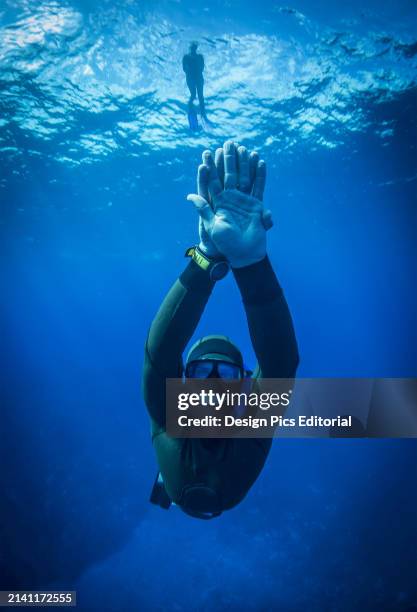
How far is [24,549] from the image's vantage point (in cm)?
1273

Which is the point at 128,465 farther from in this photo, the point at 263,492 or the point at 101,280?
the point at 101,280

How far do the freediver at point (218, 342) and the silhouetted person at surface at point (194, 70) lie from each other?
29.4ft

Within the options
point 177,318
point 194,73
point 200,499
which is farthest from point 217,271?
point 194,73

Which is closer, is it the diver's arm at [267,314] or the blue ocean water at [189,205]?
the diver's arm at [267,314]

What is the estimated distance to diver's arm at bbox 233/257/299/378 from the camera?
85.9 inches

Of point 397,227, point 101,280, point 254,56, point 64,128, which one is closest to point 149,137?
point 64,128

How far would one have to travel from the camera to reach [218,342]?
2.59m

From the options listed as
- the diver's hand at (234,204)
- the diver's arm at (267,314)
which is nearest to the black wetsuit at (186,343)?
the diver's arm at (267,314)

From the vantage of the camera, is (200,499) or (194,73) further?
(194,73)

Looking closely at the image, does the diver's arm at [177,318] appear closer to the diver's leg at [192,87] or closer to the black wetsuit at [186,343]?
the black wetsuit at [186,343]

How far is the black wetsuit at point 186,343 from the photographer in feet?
7.22

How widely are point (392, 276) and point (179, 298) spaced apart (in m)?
43.9

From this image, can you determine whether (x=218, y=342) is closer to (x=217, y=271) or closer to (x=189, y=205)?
(x=217, y=271)

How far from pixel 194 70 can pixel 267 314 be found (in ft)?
33.9
